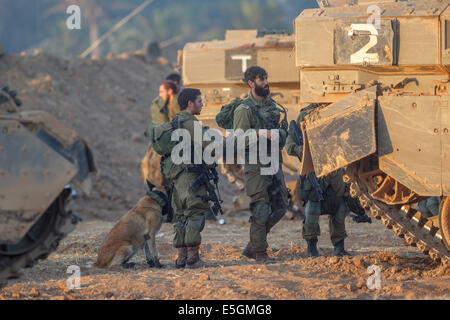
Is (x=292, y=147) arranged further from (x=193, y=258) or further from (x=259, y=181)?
(x=193, y=258)

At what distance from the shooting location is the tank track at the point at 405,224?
793 cm

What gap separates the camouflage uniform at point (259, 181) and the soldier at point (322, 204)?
0.31 m

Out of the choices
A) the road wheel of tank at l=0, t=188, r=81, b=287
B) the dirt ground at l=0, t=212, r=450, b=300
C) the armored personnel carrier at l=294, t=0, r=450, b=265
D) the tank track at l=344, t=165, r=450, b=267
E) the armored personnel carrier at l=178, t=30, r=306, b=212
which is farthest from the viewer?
the armored personnel carrier at l=178, t=30, r=306, b=212

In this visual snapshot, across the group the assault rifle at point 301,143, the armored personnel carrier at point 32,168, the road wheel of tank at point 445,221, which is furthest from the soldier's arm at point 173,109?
the armored personnel carrier at point 32,168

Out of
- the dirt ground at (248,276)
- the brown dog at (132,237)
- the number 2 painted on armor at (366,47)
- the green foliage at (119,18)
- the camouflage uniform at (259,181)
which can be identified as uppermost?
the green foliage at (119,18)

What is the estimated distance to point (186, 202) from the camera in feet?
27.2

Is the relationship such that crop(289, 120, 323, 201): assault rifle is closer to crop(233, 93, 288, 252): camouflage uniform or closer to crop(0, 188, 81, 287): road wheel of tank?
crop(233, 93, 288, 252): camouflage uniform

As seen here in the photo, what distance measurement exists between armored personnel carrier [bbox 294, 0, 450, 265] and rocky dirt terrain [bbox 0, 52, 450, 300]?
65 cm

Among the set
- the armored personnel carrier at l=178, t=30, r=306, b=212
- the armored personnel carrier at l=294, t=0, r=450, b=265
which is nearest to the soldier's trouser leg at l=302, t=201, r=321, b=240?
the armored personnel carrier at l=294, t=0, r=450, b=265

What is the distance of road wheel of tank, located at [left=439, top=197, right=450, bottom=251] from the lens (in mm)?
7938

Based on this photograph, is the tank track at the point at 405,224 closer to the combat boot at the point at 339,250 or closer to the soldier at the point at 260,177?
the soldier at the point at 260,177

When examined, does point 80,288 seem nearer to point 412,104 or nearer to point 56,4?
point 412,104

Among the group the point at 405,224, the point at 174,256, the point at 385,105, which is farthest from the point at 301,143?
the point at 174,256

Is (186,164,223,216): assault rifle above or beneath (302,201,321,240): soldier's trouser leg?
above
